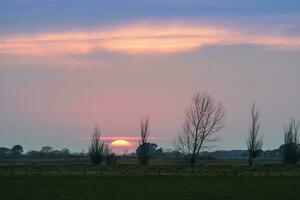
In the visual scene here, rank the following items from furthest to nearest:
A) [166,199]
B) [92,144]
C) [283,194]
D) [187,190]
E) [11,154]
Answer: [11,154], [92,144], [187,190], [283,194], [166,199]

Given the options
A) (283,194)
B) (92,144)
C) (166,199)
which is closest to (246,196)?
(283,194)

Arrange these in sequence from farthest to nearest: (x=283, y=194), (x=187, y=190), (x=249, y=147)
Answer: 1. (x=249, y=147)
2. (x=187, y=190)
3. (x=283, y=194)

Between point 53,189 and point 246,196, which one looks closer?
point 246,196

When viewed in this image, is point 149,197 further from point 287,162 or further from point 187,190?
point 287,162

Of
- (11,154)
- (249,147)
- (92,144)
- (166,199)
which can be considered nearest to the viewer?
(166,199)

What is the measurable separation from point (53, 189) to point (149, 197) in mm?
8337

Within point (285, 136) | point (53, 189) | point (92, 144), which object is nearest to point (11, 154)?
point (92, 144)

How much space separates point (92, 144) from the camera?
301 ft

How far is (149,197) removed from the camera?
92.7 ft

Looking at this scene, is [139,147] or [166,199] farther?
[139,147]

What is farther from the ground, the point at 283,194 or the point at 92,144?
the point at 92,144

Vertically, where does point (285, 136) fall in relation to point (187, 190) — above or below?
above

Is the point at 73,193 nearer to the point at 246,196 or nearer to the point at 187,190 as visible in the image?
the point at 187,190

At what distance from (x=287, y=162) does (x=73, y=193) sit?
61.6 m
